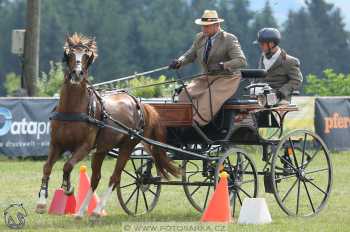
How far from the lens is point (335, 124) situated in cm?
2188

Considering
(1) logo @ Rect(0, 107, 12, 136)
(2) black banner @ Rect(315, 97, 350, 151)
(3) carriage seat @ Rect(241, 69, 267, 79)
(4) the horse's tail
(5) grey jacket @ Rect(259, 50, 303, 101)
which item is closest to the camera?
(4) the horse's tail

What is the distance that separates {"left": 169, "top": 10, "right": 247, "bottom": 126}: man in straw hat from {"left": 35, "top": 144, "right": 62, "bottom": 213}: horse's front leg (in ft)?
5.71

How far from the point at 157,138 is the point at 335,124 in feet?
36.2

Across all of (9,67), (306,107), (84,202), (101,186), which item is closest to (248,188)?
(101,186)

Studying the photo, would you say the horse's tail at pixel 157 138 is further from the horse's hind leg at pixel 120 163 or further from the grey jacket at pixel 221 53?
the grey jacket at pixel 221 53

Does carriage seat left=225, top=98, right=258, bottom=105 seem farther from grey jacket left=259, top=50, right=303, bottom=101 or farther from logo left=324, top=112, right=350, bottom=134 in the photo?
logo left=324, top=112, right=350, bottom=134

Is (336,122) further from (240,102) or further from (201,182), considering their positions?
(201,182)

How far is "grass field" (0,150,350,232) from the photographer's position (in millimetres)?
10266

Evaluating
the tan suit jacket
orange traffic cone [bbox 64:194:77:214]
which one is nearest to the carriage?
the tan suit jacket

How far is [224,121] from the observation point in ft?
37.8

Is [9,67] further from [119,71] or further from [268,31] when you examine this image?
[268,31]

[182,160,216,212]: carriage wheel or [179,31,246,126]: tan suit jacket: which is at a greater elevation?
[179,31,246,126]: tan suit jacket

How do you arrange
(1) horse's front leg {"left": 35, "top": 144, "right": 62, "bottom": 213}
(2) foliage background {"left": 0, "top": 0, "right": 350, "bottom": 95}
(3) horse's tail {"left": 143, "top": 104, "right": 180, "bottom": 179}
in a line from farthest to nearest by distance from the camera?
1. (2) foliage background {"left": 0, "top": 0, "right": 350, "bottom": 95}
2. (3) horse's tail {"left": 143, "top": 104, "right": 180, "bottom": 179}
3. (1) horse's front leg {"left": 35, "top": 144, "right": 62, "bottom": 213}

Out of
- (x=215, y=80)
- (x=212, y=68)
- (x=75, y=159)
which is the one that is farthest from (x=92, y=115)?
(x=212, y=68)
